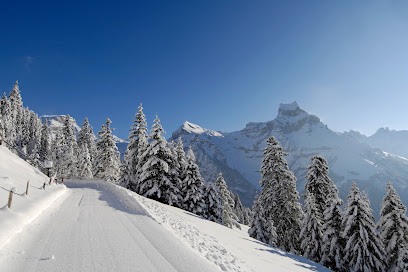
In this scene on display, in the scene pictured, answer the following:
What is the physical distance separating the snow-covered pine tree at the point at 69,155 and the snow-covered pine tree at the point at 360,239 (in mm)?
51748

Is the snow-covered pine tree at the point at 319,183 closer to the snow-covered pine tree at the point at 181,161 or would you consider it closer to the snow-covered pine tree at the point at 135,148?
the snow-covered pine tree at the point at 181,161

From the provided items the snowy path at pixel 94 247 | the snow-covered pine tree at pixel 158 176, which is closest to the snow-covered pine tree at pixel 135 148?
the snow-covered pine tree at pixel 158 176

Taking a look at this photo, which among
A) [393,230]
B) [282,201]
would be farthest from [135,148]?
[393,230]

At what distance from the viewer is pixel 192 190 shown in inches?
1152

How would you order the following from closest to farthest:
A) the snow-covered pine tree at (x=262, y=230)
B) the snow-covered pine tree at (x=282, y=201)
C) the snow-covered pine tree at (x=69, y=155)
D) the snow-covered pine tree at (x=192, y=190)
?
Result: the snow-covered pine tree at (x=282, y=201), the snow-covered pine tree at (x=192, y=190), the snow-covered pine tree at (x=262, y=230), the snow-covered pine tree at (x=69, y=155)

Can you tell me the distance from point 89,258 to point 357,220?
22662 mm

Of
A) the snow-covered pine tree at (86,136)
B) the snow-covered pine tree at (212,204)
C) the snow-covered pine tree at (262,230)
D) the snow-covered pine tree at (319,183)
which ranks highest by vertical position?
the snow-covered pine tree at (86,136)

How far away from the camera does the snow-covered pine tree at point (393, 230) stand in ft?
66.3

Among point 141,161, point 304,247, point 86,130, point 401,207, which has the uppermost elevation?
point 86,130

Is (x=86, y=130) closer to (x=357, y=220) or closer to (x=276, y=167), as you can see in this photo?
(x=276, y=167)

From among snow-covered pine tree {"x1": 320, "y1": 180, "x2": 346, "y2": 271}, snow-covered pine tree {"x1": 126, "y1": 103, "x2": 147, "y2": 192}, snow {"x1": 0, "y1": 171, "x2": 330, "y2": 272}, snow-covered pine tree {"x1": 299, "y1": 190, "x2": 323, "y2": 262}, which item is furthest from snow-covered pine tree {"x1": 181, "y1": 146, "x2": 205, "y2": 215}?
snow {"x1": 0, "y1": 171, "x2": 330, "y2": 272}

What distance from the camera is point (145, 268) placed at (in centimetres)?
584

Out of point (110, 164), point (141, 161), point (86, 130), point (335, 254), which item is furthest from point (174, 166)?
point (86, 130)

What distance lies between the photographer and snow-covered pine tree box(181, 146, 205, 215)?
28516 millimetres
